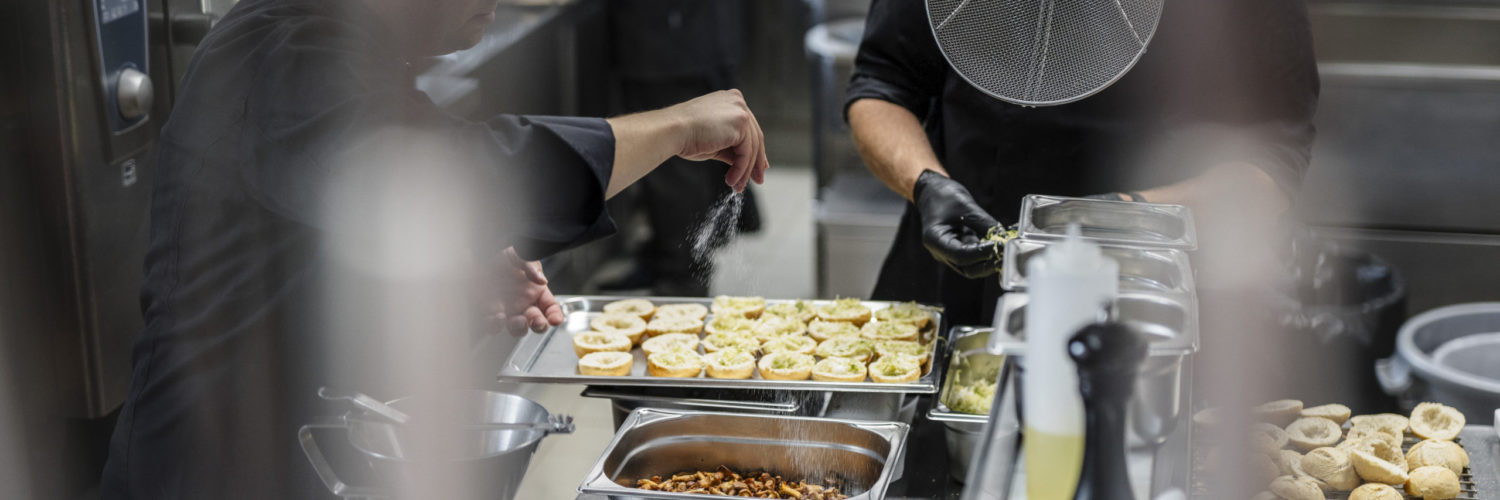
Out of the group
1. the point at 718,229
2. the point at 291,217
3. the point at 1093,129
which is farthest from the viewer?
the point at 718,229

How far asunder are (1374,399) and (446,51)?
2.66m

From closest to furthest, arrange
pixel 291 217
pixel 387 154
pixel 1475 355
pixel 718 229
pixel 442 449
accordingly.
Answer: pixel 387 154 → pixel 291 217 → pixel 442 449 → pixel 718 229 → pixel 1475 355

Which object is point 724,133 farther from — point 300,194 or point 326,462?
point 326,462

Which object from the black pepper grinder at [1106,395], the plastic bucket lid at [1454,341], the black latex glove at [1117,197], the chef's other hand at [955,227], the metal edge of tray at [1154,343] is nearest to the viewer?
the black pepper grinder at [1106,395]

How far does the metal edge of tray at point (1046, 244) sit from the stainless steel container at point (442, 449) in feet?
1.98

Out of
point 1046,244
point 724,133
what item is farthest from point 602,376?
point 1046,244

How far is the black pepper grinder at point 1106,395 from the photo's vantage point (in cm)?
97

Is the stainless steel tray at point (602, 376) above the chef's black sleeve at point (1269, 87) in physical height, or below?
below

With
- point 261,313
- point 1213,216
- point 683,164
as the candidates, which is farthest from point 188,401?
point 683,164

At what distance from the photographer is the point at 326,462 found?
1.55 metres

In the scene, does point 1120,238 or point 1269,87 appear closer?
point 1120,238

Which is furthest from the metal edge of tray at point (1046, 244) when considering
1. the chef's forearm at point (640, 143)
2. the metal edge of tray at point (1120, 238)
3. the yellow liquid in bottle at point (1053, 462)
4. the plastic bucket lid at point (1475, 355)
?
the plastic bucket lid at point (1475, 355)

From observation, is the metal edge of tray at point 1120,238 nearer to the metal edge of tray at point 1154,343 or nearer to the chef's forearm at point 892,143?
the metal edge of tray at point 1154,343

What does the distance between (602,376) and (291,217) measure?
2.20 feet
